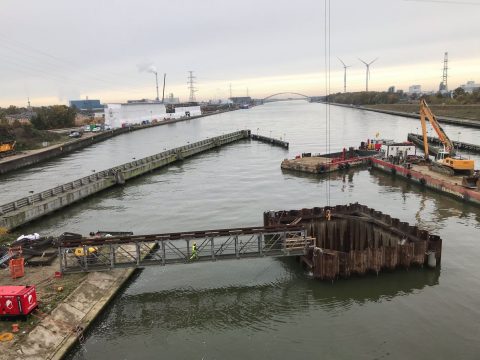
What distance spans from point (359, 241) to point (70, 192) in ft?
103

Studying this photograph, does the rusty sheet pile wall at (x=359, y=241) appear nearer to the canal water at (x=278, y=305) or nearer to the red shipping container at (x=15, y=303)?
the canal water at (x=278, y=305)

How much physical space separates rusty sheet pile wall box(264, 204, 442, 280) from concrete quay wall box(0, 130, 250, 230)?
2226 cm

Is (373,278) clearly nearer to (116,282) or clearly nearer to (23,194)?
(116,282)

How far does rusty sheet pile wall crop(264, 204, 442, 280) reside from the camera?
23094 millimetres

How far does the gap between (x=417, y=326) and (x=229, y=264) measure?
11.7 m

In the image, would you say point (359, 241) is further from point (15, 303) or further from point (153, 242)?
point (15, 303)

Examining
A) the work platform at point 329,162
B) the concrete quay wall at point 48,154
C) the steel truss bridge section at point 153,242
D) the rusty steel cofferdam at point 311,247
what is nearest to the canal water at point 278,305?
the rusty steel cofferdam at point 311,247

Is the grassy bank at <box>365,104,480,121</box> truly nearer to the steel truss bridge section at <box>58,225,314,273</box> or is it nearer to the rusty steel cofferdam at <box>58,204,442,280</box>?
the rusty steel cofferdam at <box>58,204,442,280</box>

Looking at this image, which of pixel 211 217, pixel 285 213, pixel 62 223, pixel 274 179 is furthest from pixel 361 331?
pixel 274 179

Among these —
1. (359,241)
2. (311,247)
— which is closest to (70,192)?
(311,247)

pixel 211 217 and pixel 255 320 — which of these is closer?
pixel 255 320

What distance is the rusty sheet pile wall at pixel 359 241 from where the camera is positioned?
23094mm

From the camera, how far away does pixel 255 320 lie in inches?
795

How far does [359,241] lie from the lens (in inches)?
1108
